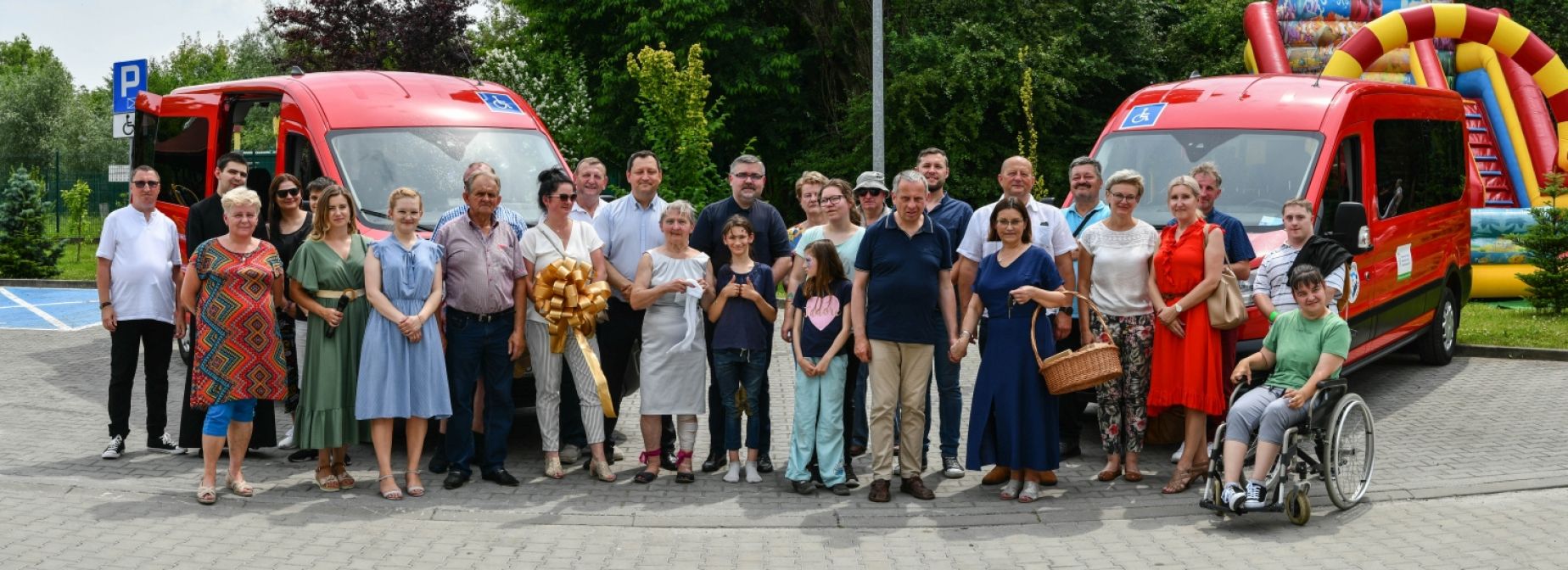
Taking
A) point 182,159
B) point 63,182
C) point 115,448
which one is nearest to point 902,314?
point 115,448

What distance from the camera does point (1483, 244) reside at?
1791cm

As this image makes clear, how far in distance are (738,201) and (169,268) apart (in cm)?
357

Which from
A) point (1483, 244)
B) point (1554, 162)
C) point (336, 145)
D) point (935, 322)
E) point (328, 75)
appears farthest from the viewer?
point (1554, 162)

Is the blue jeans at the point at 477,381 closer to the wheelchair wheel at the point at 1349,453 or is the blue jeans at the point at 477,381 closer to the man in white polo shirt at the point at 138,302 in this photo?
the man in white polo shirt at the point at 138,302

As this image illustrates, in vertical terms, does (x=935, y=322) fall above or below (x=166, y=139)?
below

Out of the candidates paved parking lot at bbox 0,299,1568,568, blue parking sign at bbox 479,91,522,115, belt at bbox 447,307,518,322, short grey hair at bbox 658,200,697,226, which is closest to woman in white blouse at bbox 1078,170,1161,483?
paved parking lot at bbox 0,299,1568,568

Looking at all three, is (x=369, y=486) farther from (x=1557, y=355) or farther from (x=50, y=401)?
(x=1557, y=355)

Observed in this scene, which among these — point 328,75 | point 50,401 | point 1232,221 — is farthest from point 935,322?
point 50,401

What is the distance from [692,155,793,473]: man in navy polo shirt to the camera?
8.33m

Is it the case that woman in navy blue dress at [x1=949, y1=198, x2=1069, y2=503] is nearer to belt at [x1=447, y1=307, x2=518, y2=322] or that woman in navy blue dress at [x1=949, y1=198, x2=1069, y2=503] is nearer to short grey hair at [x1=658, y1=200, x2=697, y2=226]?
short grey hair at [x1=658, y1=200, x2=697, y2=226]

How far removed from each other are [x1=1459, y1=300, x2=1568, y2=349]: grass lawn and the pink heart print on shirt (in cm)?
875

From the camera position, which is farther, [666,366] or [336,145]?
[336,145]

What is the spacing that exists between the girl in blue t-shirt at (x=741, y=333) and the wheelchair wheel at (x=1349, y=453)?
296cm

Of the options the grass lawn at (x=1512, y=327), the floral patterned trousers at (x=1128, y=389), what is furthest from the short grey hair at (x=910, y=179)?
the grass lawn at (x=1512, y=327)
